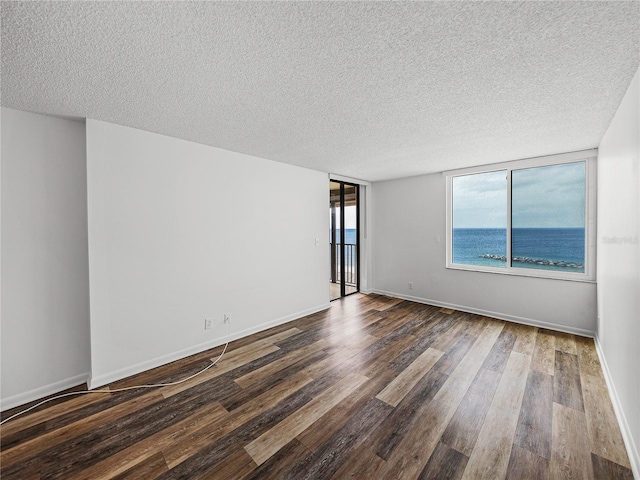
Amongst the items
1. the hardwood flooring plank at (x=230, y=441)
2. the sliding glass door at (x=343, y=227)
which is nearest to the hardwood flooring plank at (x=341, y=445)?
the hardwood flooring plank at (x=230, y=441)

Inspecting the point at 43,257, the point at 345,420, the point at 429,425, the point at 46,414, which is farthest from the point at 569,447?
the point at 43,257

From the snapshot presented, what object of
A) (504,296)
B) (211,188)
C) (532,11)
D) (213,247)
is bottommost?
(504,296)

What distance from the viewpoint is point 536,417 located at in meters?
1.93

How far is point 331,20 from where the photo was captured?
1.18 m

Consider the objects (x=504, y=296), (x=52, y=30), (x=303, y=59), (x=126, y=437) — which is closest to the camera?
(x=52, y=30)

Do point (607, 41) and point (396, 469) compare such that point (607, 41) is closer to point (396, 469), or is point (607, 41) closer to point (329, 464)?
point (396, 469)

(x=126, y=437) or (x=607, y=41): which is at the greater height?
(x=607, y=41)

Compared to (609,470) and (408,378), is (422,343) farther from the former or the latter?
(609,470)


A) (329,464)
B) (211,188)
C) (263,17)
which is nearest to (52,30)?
(263,17)

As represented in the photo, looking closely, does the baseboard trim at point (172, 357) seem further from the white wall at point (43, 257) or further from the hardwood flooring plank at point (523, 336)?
the hardwood flooring plank at point (523, 336)

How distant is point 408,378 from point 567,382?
4.56ft

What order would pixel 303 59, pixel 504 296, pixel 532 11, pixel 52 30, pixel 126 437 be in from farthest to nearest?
pixel 504 296 → pixel 126 437 → pixel 303 59 → pixel 52 30 → pixel 532 11

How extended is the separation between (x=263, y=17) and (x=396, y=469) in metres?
2.42

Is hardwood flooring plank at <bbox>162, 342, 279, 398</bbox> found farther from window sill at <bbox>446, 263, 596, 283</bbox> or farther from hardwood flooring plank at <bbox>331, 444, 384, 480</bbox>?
window sill at <bbox>446, 263, 596, 283</bbox>
